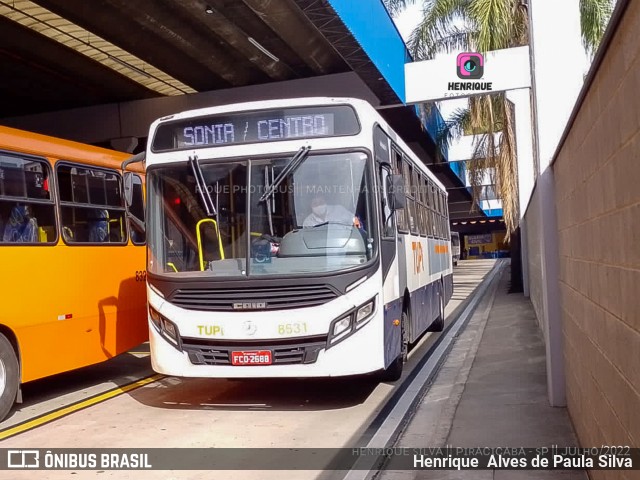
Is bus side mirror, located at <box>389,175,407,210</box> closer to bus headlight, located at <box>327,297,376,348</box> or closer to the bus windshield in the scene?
the bus windshield

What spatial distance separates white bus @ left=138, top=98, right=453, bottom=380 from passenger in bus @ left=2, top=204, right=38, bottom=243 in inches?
49.2

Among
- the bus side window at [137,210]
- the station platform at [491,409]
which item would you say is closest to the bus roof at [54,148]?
the bus side window at [137,210]

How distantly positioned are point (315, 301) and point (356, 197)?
119 centimetres

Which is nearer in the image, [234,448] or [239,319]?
[234,448]

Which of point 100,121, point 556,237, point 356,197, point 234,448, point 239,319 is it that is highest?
point 100,121

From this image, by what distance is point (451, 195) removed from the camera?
56.4 meters

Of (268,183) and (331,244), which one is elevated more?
(268,183)

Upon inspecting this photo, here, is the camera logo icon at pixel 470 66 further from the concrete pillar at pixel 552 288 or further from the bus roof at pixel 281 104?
the concrete pillar at pixel 552 288

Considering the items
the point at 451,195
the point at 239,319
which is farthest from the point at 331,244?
the point at 451,195

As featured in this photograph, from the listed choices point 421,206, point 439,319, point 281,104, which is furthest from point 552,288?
point 439,319

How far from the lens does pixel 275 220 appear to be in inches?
290

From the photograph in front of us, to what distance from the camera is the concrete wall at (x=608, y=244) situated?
9.83ft

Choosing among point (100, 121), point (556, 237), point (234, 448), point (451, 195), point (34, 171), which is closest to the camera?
point (234, 448)

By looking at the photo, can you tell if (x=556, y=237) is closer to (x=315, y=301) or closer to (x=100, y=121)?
(x=315, y=301)
